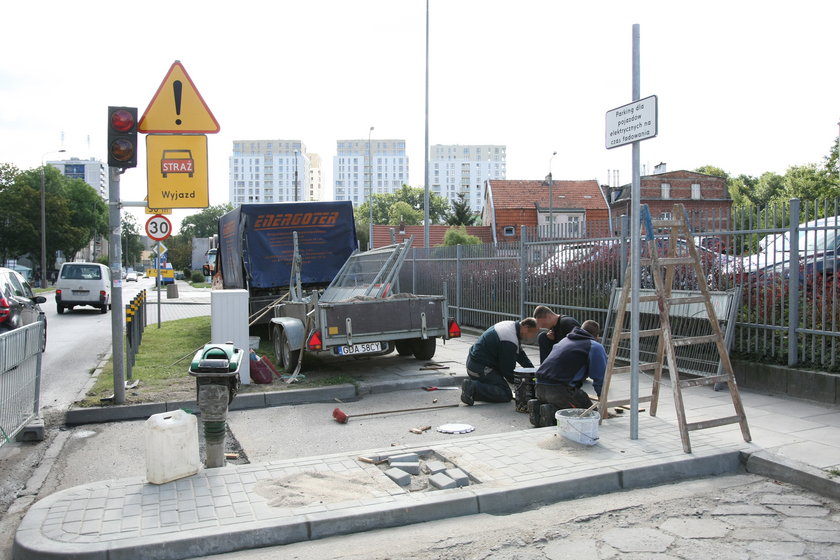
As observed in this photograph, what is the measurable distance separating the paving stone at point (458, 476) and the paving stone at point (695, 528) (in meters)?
1.40

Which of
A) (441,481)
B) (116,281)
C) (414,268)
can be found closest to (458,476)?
(441,481)

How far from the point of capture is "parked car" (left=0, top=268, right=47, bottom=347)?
36.3 ft

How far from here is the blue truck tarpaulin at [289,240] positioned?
45.9 ft

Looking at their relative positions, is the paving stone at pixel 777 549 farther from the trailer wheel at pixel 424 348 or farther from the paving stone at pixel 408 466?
the trailer wheel at pixel 424 348

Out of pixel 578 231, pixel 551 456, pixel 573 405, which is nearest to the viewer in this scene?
pixel 551 456

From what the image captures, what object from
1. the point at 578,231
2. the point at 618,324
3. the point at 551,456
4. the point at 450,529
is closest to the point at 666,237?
the point at 578,231

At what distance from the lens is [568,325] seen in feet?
27.1

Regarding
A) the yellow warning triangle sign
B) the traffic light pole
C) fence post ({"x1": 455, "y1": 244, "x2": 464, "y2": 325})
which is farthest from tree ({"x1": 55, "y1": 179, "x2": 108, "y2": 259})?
the yellow warning triangle sign

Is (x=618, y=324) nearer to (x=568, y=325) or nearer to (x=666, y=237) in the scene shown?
(x=568, y=325)

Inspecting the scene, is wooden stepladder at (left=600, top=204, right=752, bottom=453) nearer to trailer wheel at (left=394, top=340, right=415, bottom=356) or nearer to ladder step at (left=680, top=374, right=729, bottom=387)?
ladder step at (left=680, top=374, right=729, bottom=387)

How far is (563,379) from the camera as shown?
263 inches

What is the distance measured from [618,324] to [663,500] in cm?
187

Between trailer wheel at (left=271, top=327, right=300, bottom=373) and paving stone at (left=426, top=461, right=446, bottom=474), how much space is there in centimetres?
482

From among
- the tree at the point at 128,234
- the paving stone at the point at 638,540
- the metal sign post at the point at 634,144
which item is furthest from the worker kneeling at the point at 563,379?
the tree at the point at 128,234
